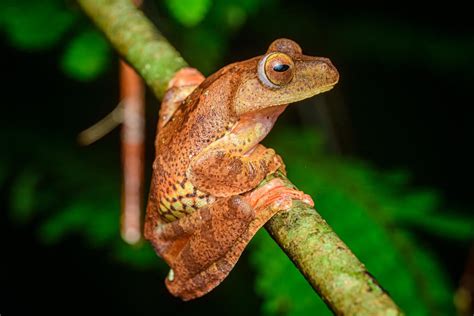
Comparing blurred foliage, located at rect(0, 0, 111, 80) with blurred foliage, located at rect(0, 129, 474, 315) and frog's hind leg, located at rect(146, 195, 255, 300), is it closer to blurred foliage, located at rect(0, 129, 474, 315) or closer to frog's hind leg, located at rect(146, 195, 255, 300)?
blurred foliage, located at rect(0, 129, 474, 315)

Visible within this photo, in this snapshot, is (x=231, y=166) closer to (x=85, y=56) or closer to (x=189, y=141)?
(x=189, y=141)

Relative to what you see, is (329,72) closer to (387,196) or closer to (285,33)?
(387,196)

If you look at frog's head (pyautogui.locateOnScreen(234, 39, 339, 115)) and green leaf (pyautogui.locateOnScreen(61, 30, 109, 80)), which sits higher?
green leaf (pyautogui.locateOnScreen(61, 30, 109, 80))

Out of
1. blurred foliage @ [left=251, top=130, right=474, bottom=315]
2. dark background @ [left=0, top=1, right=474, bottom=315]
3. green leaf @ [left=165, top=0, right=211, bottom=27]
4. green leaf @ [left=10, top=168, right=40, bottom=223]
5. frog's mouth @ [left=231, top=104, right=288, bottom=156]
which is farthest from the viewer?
dark background @ [left=0, top=1, right=474, bottom=315]

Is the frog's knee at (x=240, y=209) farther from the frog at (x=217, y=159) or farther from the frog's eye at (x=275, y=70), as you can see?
the frog's eye at (x=275, y=70)

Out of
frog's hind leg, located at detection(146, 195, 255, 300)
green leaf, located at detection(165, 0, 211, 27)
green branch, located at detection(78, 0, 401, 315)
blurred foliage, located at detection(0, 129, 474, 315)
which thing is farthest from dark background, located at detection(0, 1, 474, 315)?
green branch, located at detection(78, 0, 401, 315)

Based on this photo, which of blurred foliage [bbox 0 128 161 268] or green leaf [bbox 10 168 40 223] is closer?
blurred foliage [bbox 0 128 161 268]
